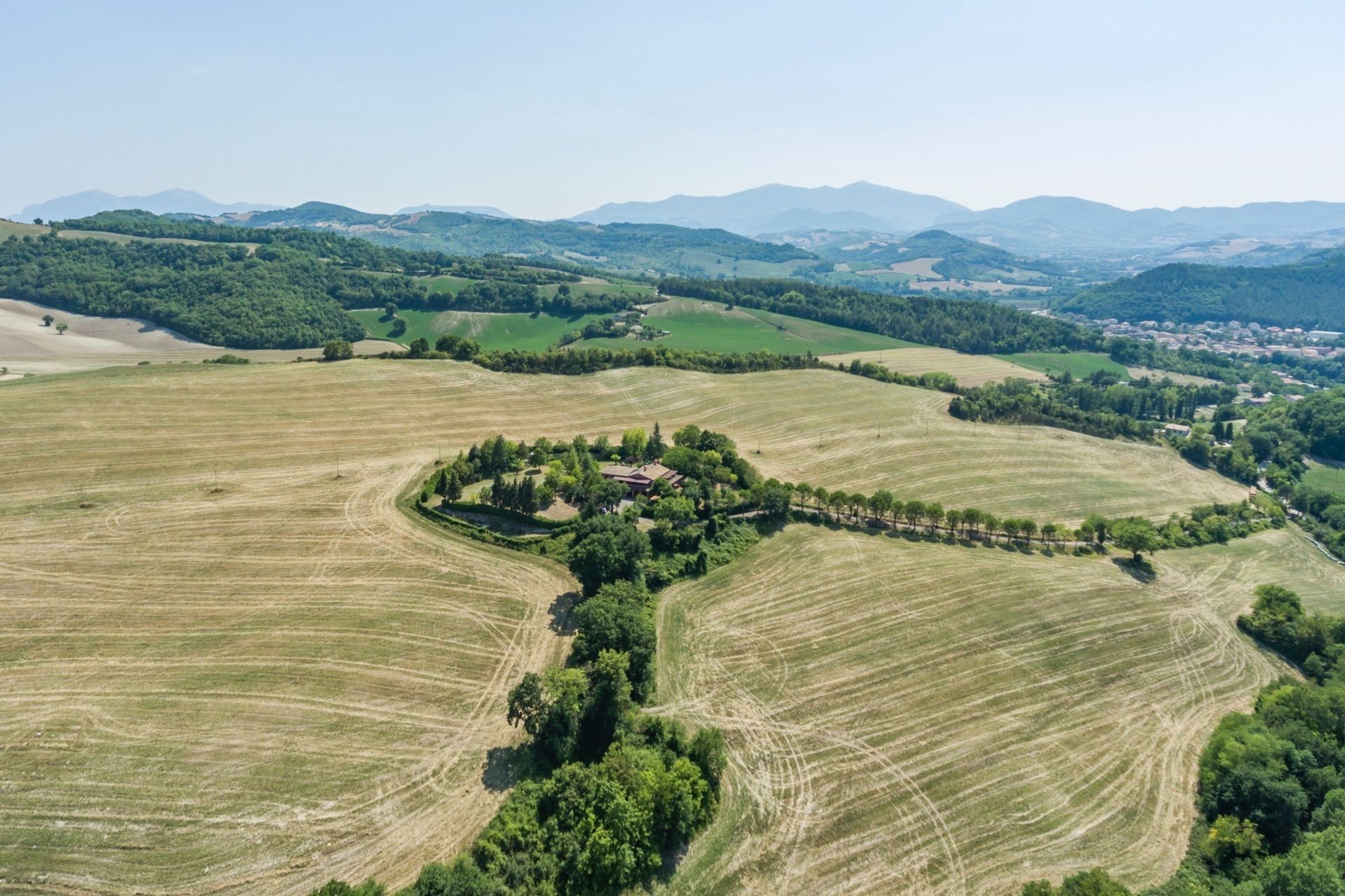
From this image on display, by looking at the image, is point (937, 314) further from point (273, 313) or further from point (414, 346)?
point (273, 313)

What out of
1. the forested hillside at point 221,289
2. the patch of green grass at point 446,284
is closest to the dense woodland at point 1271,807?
the forested hillside at point 221,289

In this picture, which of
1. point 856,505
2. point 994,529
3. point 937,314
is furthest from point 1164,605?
point 937,314

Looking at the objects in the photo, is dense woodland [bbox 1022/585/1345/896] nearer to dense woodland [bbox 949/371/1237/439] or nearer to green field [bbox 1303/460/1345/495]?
dense woodland [bbox 949/371/1237/439]

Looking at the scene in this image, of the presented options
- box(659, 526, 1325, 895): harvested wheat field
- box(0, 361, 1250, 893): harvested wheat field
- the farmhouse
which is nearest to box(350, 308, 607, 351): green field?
box(0, 361, 1250, 893): harvested wheat field

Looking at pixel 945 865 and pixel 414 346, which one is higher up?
pixel 414 346

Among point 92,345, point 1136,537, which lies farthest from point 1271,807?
point 92,345

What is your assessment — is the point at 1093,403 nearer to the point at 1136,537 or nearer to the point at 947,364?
the point at 947,364

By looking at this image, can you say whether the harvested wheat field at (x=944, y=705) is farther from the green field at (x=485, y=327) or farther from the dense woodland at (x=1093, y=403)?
the green field at (x=485, y=327)
